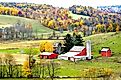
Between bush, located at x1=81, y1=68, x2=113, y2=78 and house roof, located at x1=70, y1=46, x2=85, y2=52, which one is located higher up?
house roof, located at x1=70, y1=46, x2=85, y2=52

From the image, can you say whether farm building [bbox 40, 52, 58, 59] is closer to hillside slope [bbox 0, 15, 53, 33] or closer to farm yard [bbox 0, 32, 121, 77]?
farm yard [bbox 0, 32, 121, 77]

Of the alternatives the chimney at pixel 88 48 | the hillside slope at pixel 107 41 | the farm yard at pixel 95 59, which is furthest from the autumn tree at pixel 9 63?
the hillside slope at pixel 107 41

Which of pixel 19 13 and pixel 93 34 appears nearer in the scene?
pixel 93 34

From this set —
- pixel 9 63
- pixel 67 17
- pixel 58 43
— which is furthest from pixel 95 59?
pixel 67 17

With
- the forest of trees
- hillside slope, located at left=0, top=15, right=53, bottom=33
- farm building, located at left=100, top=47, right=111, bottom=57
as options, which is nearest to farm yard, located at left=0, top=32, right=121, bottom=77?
farm building, located at left=100, top=47, right=111, bottom=57

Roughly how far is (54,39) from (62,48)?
0.74 meters

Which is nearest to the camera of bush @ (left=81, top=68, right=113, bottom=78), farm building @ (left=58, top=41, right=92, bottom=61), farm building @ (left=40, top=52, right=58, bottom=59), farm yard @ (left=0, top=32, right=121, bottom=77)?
bush @ (left=81, top=68, right=113, bottom=78)

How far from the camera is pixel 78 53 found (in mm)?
21141

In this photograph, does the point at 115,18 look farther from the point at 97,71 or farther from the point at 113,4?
the point at 97,71

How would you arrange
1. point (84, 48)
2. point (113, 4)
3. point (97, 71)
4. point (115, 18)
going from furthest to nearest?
1. point (115, 18)
2. point (113, 4)
3. point (84, 48)
4. point (97, 71)

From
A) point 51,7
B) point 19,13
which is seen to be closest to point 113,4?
point 51,7

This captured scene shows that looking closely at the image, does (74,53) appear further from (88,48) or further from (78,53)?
(88,48)

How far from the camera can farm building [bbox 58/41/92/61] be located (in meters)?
20.8

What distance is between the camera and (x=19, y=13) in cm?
2442
